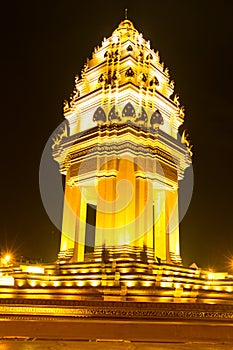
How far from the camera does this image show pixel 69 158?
26031mm

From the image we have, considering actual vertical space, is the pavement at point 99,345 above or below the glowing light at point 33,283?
below

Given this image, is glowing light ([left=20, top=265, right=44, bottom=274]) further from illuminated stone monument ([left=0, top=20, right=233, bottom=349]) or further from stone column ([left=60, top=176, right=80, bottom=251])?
stone column ([left=60, top=176, right=80, bottom=251])

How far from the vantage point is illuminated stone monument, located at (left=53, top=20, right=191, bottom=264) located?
22625 millimetres

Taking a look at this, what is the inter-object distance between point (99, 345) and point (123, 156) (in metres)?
19.0

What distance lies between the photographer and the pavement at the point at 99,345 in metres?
4.80

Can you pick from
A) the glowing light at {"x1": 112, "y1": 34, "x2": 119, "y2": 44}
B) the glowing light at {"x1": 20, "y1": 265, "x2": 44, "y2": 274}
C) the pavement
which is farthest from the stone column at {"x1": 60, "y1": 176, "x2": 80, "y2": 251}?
the pavement

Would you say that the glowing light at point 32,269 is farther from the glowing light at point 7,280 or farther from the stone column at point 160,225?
the stone column at point 160,225

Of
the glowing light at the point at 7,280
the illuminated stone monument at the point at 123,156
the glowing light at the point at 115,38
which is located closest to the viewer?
the glowing light at the point at 7,280

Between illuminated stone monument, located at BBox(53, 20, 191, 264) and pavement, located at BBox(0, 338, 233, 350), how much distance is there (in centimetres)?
1569

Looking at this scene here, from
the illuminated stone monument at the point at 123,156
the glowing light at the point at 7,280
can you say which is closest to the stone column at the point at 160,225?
the illuminated stone monument at the point at 123,156

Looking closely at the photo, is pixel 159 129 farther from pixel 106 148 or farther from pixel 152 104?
pixel 106 148

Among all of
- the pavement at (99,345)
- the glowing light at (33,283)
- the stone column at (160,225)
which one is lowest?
the pavement at (99,345)

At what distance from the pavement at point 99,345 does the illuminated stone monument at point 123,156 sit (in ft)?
51.5

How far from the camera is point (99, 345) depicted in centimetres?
508
